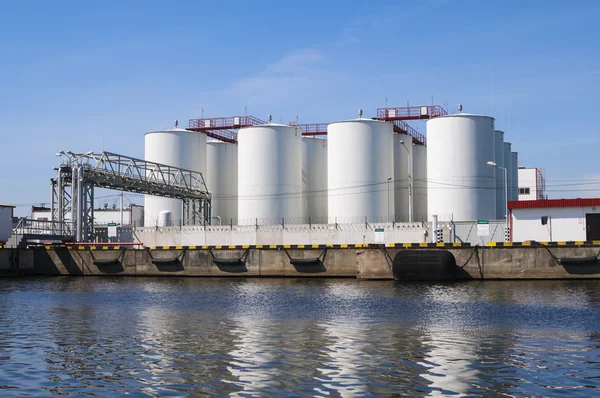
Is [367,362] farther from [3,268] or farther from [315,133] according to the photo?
[315,133]

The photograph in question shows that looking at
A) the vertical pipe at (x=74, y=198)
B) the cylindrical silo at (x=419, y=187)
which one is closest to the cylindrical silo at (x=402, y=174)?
the cylindrical silo at (x=419, y=187)

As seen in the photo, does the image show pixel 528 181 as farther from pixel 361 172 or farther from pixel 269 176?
pixel 269 176


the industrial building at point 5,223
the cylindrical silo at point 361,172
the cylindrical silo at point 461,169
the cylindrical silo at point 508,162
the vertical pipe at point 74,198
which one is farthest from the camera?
the cylindrical silo at point 508,162

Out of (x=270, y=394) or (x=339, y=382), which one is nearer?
(x=270, y=394)

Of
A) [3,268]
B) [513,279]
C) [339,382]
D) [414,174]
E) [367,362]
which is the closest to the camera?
[339,382]

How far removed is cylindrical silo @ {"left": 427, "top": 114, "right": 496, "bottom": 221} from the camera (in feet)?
202

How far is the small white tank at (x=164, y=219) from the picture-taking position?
223 ft

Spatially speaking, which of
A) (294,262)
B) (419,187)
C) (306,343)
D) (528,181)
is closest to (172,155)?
(419,187)

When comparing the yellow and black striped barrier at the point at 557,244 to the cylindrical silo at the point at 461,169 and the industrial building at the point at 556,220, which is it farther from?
the cylindrical silo at the point at 461,169

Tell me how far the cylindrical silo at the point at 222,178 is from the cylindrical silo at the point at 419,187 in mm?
17870

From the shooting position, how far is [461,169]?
6200 centimetres

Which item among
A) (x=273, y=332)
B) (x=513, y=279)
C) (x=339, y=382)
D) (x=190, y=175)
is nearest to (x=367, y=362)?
(x=339, y=382)

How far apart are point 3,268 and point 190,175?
20.5 metres

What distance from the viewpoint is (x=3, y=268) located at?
49906 mm
